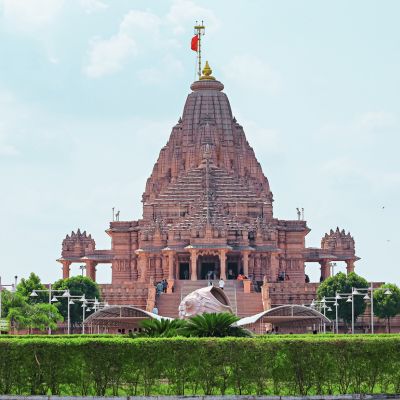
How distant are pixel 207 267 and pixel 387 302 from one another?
22.5 metres

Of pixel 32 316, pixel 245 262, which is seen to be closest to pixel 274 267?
pixel 245 262

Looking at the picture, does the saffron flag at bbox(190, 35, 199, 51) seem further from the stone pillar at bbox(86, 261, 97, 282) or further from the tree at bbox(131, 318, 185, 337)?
the tree at bbox(131, 318, 185, 337)

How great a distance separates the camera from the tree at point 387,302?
102500mm

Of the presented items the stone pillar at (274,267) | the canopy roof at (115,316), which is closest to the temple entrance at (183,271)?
the stone pillar at (274,267)

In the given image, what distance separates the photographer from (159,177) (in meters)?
135

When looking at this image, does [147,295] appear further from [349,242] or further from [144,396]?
[144,396]

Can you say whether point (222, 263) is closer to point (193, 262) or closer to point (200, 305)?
point (193, 262)

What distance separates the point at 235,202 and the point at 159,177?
1144 cm

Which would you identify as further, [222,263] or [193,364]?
[222,263]

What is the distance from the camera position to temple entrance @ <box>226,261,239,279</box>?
394 feet

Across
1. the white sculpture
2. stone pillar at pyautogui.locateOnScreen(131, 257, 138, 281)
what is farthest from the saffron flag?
the white sculpture


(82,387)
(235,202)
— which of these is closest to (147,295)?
(235,202)

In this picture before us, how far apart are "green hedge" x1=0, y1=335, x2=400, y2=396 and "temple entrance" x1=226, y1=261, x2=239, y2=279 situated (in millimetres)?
76885

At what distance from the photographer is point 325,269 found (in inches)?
5177
